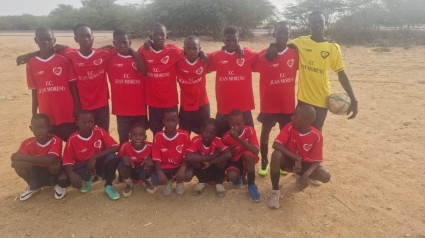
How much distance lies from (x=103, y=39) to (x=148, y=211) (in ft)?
63.3

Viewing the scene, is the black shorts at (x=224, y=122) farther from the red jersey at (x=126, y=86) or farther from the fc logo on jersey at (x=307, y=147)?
the red jersey at (x=126, y=86)

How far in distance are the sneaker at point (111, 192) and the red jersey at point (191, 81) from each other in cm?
131

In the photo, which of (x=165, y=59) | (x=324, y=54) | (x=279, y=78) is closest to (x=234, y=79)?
(x=279, y=78)

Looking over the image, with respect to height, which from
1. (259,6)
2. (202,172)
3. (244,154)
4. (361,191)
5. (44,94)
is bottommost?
(361,191)

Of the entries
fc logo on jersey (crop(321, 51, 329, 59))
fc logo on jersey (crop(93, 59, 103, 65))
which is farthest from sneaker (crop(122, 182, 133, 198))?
fc logo on jersey (crop(321, 51, 329, 59))

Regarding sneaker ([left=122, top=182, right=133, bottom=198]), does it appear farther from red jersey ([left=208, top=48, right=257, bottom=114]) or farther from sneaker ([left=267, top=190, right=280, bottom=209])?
sneaker ([left=267, top=190, right=280, bottom=209])

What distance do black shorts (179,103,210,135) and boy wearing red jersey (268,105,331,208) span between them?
1057 mm

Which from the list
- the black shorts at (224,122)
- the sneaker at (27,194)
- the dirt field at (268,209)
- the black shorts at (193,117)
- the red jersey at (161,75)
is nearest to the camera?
the dirt field at (268,209)

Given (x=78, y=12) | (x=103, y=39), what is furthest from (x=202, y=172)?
(x=78, y=12)

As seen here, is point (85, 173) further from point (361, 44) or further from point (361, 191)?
point (361, 44)

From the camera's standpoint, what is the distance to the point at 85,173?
12.0ft

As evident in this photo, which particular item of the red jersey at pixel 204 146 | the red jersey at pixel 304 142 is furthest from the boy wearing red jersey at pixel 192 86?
the red jersey at pixel 304 142

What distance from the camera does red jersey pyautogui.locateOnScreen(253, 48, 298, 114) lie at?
3775 millimetres

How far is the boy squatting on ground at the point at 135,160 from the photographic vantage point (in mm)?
3582
